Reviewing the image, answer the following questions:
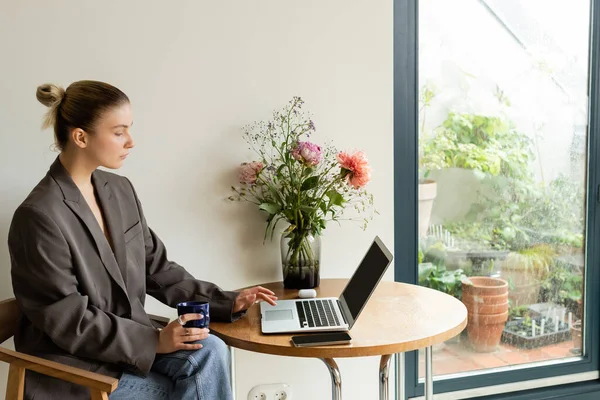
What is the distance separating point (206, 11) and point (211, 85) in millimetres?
245

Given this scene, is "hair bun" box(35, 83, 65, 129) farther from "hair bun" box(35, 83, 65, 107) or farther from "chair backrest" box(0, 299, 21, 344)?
"chair backrest" box(0, 299, 21, 344)

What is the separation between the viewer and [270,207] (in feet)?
7.09

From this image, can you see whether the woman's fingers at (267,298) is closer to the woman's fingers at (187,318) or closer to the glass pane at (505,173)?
the woman's fingers at (187,318)

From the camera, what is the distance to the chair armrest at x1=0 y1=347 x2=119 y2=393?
1.43m

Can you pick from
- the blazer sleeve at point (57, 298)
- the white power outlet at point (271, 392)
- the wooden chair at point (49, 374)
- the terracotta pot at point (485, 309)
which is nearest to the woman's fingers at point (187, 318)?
the blazer sleeve at point (57, 298)

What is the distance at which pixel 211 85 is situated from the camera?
220cm

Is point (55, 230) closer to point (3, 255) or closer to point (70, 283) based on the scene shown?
point (70, 283)

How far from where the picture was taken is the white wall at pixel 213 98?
2043 millimetres

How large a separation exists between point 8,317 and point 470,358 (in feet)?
6.09

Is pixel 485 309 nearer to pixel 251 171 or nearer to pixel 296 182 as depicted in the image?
pixel 296 182

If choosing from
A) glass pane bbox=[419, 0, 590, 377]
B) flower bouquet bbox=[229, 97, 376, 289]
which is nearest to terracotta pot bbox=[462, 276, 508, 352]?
glass pane bbox=[419, 0, 590, 377]

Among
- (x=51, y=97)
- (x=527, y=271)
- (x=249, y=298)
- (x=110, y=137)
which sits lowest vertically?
(x=527, y=271)

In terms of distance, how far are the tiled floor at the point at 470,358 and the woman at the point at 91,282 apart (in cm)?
124

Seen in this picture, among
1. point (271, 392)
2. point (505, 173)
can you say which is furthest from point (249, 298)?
point (505, 173)
